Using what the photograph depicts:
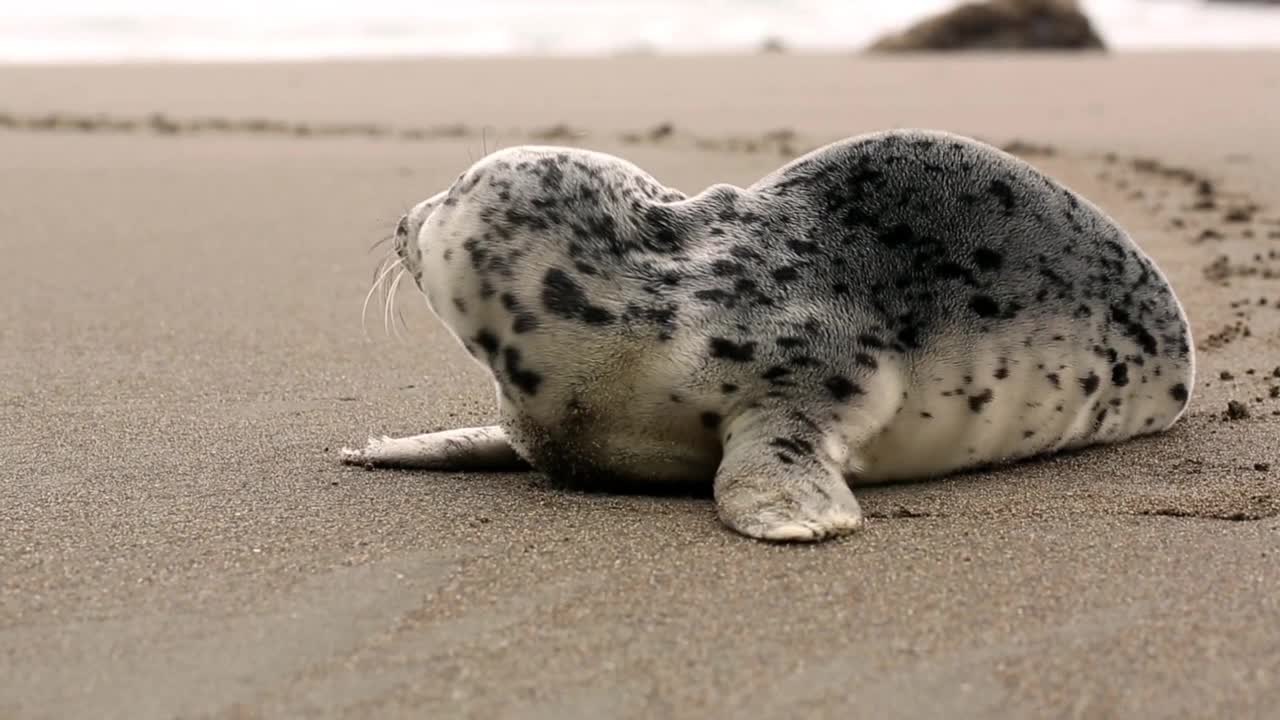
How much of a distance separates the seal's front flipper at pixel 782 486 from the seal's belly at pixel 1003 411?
187 millimetres

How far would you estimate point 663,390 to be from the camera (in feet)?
9.41

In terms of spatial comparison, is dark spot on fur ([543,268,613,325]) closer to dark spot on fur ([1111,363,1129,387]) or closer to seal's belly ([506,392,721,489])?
seal's belly ([506,392,721,489])

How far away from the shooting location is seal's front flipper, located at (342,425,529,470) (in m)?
3.21

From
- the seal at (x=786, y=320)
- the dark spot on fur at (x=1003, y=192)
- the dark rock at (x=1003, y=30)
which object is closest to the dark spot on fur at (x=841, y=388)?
the seal at (x=786, y=320)

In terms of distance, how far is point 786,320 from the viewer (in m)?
2.93

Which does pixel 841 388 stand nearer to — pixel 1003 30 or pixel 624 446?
pixel 624 446

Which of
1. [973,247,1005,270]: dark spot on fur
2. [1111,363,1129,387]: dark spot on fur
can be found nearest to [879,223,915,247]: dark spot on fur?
[973,247,1005,270]: dark spot on fur

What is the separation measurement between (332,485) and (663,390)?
27.2 inches

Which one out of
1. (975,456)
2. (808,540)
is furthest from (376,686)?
(975,456)

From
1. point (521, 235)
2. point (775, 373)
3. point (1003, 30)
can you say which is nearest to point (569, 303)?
point (521, 235)

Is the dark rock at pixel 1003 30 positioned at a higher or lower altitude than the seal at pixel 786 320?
lower

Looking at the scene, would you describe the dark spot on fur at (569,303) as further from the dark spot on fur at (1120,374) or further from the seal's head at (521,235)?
the dark spot on fur at (1120,374)

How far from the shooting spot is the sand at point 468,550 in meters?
2.07

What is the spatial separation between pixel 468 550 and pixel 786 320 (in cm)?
75
